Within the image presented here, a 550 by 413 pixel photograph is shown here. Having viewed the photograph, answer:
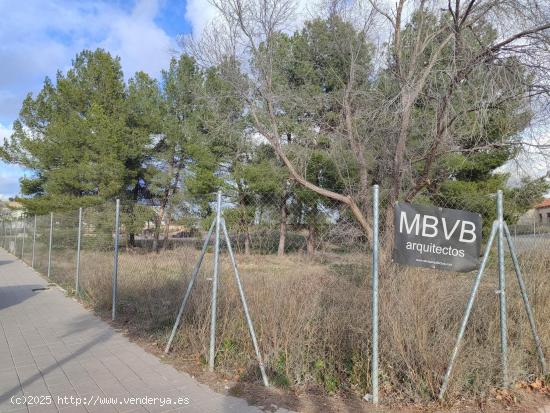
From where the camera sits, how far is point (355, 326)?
491 cm

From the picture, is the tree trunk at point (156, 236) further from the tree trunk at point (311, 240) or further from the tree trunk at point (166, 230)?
the tree trunk at point (311, 240)

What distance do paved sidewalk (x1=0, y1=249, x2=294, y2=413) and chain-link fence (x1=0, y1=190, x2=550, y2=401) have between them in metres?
0.53

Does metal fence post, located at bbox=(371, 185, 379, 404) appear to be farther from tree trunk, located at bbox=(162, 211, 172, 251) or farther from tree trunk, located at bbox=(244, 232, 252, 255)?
tree trunk, located at bbox=(162, 211, 172, 251)

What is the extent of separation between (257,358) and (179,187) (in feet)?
71.5

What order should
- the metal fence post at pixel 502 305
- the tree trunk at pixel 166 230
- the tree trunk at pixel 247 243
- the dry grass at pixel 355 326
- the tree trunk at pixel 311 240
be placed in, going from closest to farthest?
the dry grass at pixel 355 326, the metal fence post at pixel 502 305, the tree trunk at pixel 247 243, the tree trunk at pixel 311 240, the tree trunk at pixel 166 230

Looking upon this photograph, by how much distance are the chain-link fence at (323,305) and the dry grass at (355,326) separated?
0.01 metres

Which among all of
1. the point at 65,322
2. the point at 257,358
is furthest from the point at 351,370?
the point at 65,322

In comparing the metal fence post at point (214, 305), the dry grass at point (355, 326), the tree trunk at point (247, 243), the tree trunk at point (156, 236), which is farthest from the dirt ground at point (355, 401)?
the tree trunk at point (156, 236)

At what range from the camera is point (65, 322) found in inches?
294

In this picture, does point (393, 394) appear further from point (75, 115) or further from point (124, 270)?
point (75, 115)

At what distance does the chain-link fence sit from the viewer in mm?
4312

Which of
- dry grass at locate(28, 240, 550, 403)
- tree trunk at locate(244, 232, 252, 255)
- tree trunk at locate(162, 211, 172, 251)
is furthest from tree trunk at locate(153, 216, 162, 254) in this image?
tree trunk at locate(244, 232, 252, 255)

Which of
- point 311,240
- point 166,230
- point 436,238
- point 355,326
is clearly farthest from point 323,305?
point 166,230

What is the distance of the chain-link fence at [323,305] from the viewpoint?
431 cm
